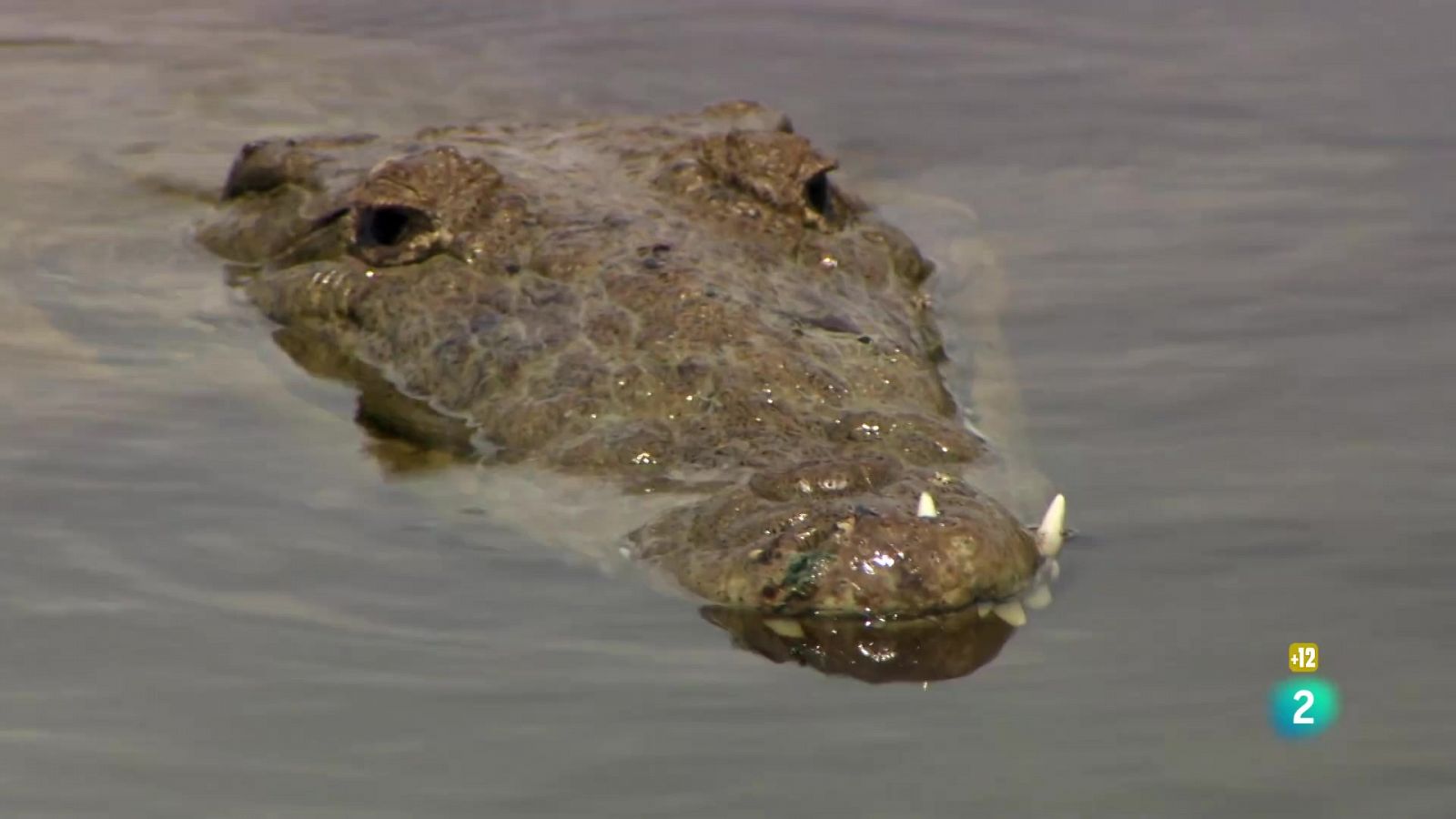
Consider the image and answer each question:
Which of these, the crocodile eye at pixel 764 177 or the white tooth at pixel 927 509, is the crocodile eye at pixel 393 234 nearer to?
the crocodile eye at pixel 764 177

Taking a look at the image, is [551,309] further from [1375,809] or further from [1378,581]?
[1375,809]

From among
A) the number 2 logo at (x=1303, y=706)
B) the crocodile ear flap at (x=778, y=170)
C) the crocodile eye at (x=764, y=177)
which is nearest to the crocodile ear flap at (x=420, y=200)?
the crocodile eye at (x=764, y=177)

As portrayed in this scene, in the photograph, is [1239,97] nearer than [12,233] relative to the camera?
No

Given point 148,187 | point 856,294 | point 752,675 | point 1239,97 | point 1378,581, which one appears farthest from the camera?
point 1239,97

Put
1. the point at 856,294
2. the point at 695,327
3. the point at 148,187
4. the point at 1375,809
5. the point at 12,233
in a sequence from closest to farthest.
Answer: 1. the point at 1375,809
2. the point at 695,327
3. the point at 856,294
4. the point at 12,233
5. the point at 148,187

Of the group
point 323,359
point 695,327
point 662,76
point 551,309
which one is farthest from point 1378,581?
point 662,76

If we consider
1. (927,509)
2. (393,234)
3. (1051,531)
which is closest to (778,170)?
(393,234)

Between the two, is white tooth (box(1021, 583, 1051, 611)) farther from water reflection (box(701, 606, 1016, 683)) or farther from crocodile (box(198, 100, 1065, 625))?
water reflection (box(701, 606, 1016, 683))
